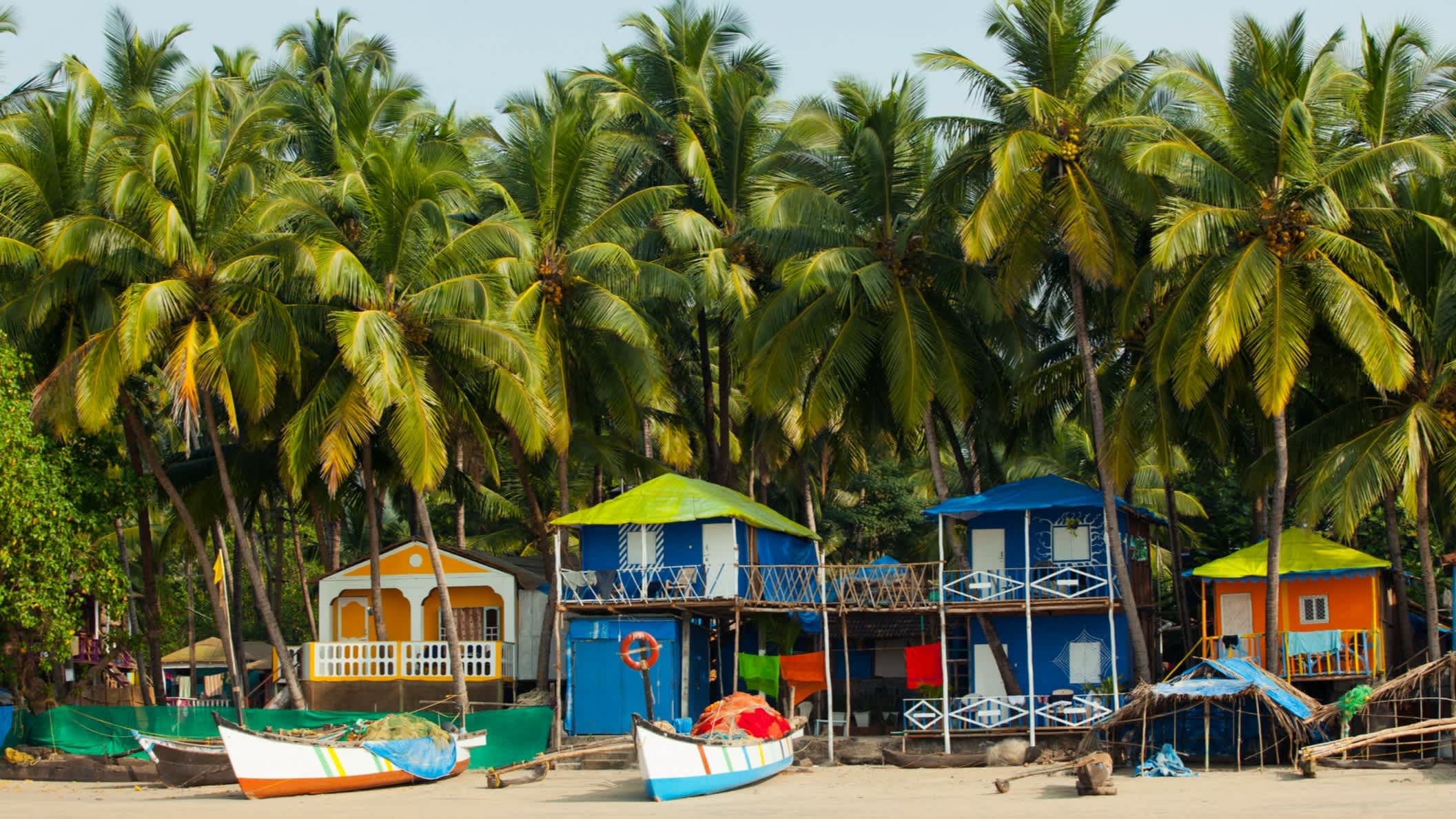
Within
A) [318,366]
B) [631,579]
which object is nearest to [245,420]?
[318,366]

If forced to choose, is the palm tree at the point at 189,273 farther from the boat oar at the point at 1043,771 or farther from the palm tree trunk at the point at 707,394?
the boat oar at the point at 1043,771

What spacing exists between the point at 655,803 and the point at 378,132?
20.0 meters

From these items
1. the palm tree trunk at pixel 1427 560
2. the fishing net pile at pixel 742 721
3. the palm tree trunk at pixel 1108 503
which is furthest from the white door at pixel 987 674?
the palm tree trunk at pixel 1427 560

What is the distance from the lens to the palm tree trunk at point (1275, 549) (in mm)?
26469

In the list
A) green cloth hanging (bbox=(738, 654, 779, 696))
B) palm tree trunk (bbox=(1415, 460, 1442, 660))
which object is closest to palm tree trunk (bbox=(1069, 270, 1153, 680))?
palm tree trunk (bbox=(1415, 460, 1442, 660))

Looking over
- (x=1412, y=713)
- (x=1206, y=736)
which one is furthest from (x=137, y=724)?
(x=1412, y=713)

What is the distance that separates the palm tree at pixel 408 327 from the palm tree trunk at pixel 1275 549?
13.2 m

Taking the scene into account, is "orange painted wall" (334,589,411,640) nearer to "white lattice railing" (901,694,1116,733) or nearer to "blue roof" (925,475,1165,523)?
"white lattice railing" (901,694,1116,733)

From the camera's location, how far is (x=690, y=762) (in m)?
23.2

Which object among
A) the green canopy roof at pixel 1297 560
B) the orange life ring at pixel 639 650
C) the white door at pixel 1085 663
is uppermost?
the green canopy roof at pixel 1297 560

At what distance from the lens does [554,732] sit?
29.6 metres

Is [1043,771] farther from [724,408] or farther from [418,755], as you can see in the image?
[724,408]

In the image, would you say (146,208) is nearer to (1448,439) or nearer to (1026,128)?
(1026,128)

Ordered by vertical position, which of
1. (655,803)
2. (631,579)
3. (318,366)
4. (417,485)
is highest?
(318,366)
